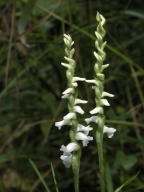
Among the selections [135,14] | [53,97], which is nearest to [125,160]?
[53,97]

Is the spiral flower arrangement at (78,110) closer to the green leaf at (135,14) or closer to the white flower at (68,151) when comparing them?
the white flower at (68,151)

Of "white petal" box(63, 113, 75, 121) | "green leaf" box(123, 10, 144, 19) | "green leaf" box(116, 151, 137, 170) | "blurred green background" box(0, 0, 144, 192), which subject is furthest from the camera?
"blurred green background" box(0, 0, 144, 192)

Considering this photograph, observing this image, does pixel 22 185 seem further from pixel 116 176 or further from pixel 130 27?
pixel 130 27

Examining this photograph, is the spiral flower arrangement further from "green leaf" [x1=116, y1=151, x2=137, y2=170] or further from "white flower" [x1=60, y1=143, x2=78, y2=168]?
"green leaf" [x1=116, y1=151, x2=137, y2=170]

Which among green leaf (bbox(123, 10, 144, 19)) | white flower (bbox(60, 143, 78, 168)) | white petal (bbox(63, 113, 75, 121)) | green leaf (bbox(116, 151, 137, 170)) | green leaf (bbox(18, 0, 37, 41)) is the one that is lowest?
green leaf (bbox(116, 151, 137, 170))

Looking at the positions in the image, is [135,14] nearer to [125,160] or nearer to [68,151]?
[125,160]

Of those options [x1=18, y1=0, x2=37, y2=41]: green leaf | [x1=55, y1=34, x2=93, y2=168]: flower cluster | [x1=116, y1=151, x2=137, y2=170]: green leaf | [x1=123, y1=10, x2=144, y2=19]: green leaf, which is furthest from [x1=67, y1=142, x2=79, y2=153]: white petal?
[x1=123, y1=10, x2=144, y2=19]: green leaf

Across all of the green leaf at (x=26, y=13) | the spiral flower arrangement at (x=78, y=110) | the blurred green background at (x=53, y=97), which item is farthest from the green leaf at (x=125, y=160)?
the spiral flower arrangement at (x=78, y=110)

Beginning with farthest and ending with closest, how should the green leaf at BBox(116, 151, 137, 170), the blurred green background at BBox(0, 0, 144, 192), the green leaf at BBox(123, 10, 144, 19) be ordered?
the blurred green background at BBox(0, 0, 144, 192)
the green leaf at BBox(123, 10, 144, 19)
the green leaf at BBox(116, 151, 137, 170)

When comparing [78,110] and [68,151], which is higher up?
[78,110]

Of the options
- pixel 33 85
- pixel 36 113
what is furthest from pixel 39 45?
pixel 36 113

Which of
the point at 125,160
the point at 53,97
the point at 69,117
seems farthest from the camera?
the point at 53,97
